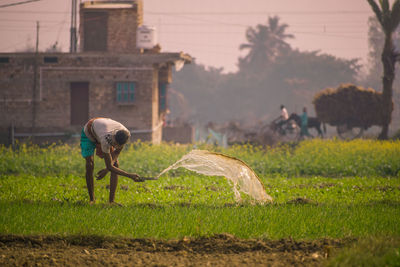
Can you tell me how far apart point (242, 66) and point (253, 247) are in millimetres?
64615

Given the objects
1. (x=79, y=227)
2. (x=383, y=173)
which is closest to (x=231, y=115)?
(x=383, y=173)

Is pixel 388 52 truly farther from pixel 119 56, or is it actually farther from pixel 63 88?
pixel 63 88

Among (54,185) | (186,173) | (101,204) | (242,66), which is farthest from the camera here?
(242,66)

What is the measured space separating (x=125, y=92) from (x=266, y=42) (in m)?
47.4

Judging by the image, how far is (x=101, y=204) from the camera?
862 centimetres

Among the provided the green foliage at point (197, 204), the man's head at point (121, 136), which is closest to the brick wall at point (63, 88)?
the green foliage at point (197, 204)

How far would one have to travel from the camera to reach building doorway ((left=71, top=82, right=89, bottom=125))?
22.7 meters

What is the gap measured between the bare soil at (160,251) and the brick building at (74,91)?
1615cm

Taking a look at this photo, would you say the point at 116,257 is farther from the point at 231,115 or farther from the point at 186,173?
the point at 231,115

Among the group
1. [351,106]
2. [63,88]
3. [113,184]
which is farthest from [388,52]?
[113,184]

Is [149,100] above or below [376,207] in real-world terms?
above

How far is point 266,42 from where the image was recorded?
219 feet

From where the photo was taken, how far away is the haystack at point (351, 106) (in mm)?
25891

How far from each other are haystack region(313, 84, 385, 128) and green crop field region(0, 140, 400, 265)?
35.6ft
